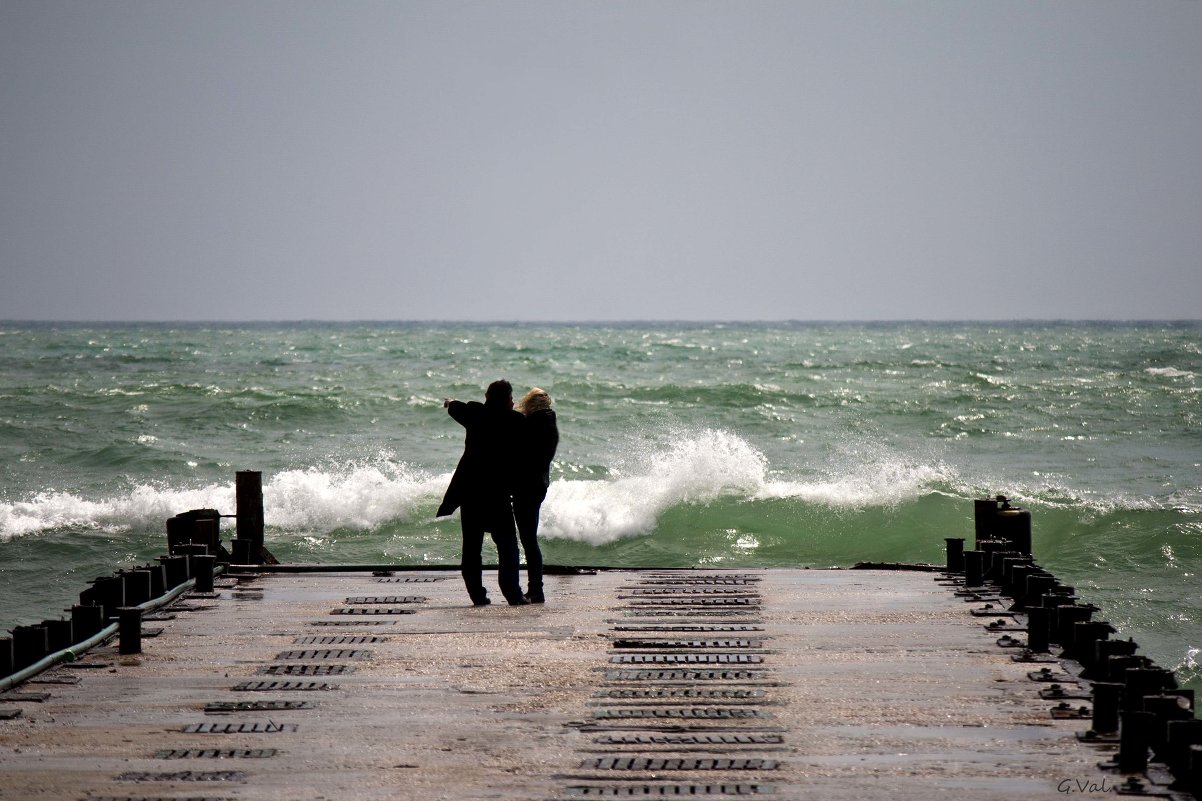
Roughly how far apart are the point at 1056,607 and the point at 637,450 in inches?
870

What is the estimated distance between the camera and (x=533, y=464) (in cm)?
892

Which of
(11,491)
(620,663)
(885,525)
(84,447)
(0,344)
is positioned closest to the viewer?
(620,663)

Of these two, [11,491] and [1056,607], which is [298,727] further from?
[11,491]

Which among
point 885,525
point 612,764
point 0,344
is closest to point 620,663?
point 612,764

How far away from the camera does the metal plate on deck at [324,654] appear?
24.5 feet

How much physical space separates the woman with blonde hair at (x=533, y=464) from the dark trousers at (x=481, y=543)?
3.6 inches

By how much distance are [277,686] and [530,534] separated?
99.3 inches

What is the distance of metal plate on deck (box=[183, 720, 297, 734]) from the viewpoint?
5980 millimetres

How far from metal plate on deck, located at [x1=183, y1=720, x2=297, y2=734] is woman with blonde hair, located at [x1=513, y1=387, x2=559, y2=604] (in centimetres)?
285

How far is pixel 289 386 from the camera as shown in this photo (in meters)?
45.6

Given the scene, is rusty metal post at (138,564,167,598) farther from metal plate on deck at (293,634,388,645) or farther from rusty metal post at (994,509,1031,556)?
rusty metal post at (994,509,1031,556)

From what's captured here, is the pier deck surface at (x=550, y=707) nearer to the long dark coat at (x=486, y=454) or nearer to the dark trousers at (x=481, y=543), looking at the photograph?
the dark trousers at (x=481, y=543)

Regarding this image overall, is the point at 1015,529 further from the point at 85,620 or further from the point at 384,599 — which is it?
the point at 85,620

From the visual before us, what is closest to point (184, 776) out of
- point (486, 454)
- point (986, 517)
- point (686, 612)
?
point (486, 454)
